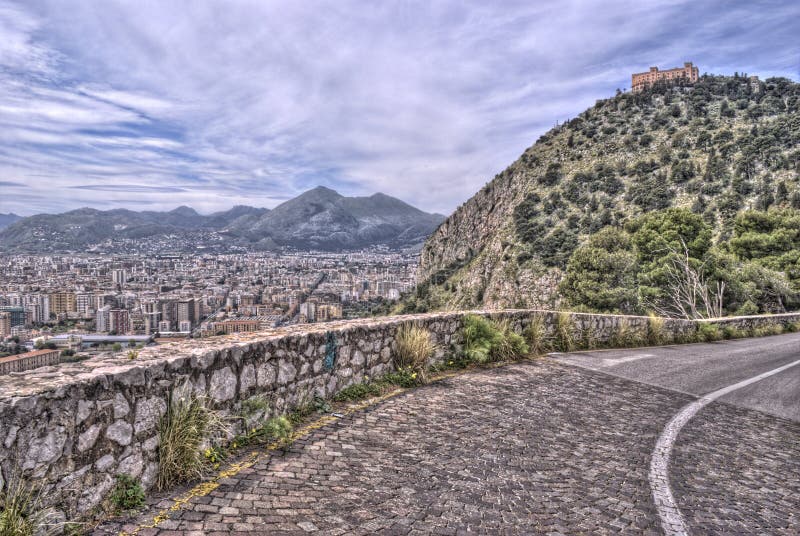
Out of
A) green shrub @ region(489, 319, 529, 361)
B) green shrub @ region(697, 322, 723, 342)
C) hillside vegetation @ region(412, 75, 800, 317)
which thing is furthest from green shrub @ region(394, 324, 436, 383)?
hillside vegetation @ region(412, 75, 800, 317)

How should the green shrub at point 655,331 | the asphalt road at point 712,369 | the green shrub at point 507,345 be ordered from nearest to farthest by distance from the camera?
the asphalt road at point 712,369, the green shrub at point 507,345, the green shrub at point 655,331

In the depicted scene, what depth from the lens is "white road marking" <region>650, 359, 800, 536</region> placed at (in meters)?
3.21

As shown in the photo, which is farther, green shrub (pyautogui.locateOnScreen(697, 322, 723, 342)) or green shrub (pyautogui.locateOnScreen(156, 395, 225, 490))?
green shrub (pyautogui.locateOnScreen(697, 322, 723, 342))

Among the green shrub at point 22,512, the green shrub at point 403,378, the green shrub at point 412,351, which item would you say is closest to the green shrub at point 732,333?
the green shrub at point 412,351

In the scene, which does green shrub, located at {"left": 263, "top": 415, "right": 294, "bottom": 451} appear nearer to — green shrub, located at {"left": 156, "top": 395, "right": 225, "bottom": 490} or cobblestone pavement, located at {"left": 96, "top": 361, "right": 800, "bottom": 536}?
cobblestone pavement, located at {"left": 96, "top": 361, "right": 800, "bottom": 536}

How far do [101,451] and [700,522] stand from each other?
4.04 metres

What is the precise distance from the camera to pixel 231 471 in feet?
11.9

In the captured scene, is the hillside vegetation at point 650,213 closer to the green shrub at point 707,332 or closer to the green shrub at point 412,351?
the green shrub at point 707,332

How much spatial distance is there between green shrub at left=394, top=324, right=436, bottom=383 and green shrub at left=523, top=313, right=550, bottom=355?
3.32 m

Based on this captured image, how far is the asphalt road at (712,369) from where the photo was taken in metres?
7.31

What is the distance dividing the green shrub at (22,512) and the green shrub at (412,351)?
15.0 feet

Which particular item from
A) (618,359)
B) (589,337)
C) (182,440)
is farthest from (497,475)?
(589,337)

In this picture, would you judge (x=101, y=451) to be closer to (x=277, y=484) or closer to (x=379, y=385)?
(x=277, y=484)

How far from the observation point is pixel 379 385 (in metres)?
6.16
